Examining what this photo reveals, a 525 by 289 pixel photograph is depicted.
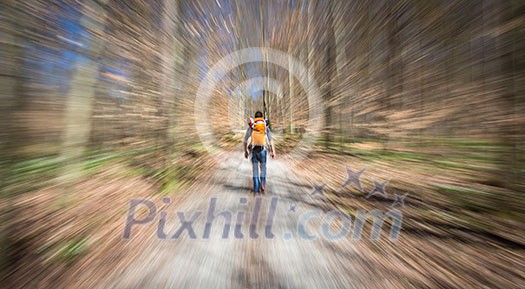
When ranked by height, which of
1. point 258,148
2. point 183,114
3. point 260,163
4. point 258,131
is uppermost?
point 183,114

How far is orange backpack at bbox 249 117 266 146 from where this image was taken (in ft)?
15.2

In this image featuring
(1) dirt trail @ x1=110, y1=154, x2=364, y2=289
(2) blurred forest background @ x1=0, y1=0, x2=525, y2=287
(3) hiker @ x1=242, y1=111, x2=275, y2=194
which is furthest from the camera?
(3) hiker @ x1=242, y1=111, x2=275, y2=194

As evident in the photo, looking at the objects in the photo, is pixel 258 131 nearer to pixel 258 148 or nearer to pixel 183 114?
pixel 258 148

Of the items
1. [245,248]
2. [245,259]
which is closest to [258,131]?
[245,248]

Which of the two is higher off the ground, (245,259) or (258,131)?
(258,131)

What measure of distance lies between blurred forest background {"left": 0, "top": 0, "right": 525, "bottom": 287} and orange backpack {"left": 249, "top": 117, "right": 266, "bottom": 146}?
175cm

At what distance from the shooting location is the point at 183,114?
6.33 m

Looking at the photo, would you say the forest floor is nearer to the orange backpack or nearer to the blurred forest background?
the blurred forest background

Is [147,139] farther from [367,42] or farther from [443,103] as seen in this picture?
[367,42]

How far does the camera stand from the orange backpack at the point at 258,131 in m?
4.63

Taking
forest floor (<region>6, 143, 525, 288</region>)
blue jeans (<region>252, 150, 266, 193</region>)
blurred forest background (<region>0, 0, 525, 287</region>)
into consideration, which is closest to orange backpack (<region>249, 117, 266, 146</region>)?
blue jeans (<region>252, 150, 266, 193</region>)

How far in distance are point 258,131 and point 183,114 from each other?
2742 millimetres

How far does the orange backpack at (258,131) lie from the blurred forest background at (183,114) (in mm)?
1746

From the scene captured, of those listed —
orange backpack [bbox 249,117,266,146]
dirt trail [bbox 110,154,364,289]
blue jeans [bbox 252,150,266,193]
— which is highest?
orange backpack [bbox 249,117,266,146]
